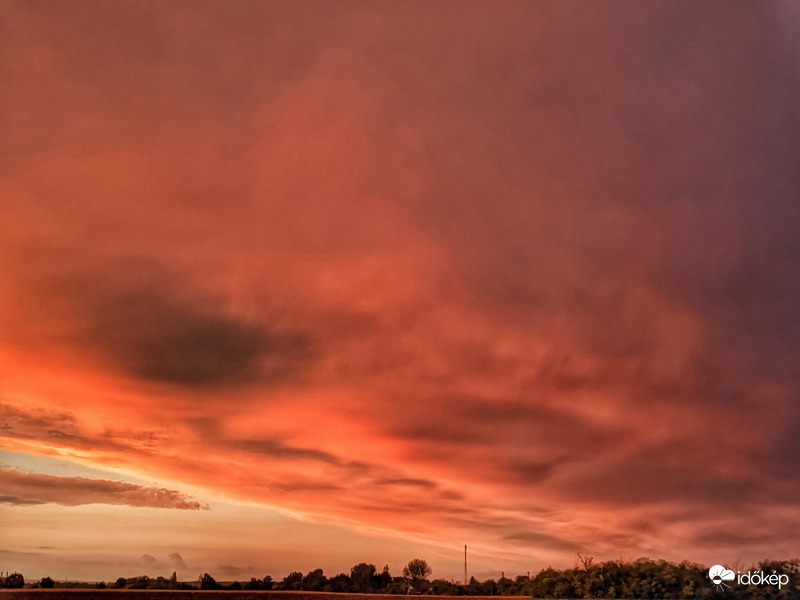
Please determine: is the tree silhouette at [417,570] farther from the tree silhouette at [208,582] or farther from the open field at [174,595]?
the tree silhouette at [208,582]

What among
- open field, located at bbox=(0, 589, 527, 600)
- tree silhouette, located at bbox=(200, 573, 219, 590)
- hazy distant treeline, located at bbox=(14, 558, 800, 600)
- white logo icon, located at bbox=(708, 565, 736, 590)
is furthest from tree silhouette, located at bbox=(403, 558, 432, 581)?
white logo icon, located at bbox=(708, 565, 736, 590)

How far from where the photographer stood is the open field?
773 cm

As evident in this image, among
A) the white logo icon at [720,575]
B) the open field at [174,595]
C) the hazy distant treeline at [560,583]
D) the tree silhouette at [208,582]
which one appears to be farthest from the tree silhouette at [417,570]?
the white logo icon at [720,575]

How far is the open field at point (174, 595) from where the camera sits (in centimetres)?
773

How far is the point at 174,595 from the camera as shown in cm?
793

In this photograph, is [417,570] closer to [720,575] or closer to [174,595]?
[174,595]

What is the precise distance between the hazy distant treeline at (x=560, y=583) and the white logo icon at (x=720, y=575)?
5cm

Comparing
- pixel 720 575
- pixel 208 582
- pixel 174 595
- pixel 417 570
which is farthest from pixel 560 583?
pixel 174 595

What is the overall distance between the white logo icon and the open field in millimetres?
2353

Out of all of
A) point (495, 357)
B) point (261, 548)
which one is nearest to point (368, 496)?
point (261, 548)

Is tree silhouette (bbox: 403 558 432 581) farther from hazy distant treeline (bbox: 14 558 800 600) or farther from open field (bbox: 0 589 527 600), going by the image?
open field (bbox: 0 589 527 600)

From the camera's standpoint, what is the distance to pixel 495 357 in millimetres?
8750

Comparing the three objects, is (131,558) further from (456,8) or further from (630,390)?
(456,8)

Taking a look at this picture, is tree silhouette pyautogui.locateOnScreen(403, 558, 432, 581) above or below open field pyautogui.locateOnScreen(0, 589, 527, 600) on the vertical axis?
above
